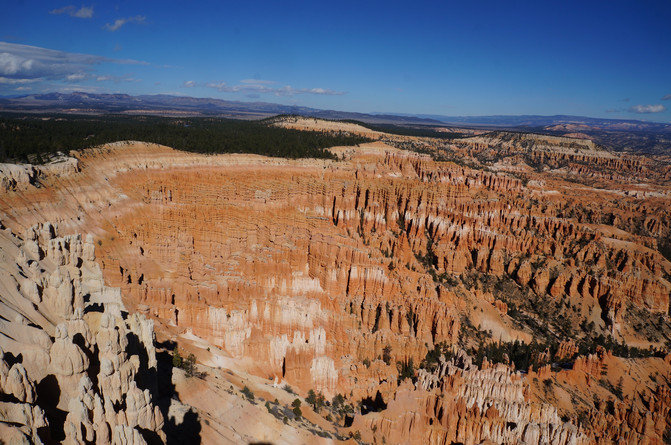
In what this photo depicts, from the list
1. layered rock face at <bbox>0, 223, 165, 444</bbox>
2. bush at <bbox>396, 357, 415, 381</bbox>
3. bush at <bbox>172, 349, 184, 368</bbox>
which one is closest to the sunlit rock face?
layered rock face at <bbox>0, 223, 165, 444</bbox>

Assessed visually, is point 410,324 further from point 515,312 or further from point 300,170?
point 300,170

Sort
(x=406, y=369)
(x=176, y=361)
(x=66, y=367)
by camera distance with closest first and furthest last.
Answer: (x=66, y=367), (x=176, y=361), (x=406, y=369)

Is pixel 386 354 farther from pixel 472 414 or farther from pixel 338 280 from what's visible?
pixel 472 414

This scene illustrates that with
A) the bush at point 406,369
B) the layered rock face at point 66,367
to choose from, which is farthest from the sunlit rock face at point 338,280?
the bush at point 406,369

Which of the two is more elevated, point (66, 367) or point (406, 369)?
point (66, 367)

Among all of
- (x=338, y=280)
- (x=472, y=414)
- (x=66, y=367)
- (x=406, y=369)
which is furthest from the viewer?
(x=338, y=280)

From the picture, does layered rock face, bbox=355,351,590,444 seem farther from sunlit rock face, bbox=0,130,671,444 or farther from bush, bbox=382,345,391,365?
bush, bbox=382,345,391,365

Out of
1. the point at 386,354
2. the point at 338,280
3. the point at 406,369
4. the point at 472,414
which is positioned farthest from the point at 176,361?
the point at 406,369
